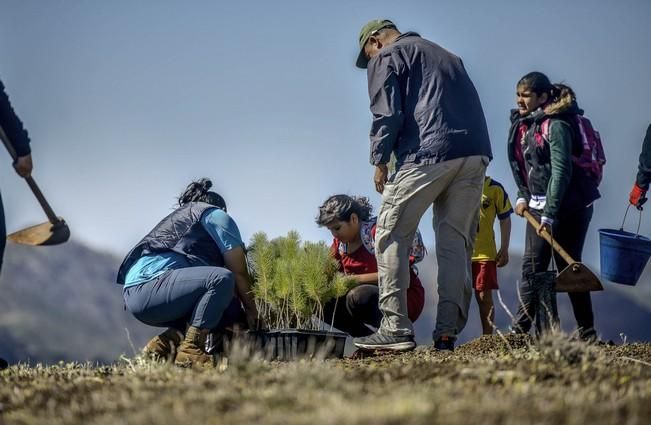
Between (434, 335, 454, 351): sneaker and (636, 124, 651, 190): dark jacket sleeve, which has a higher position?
(636, 124, 651, 190): dark jacket sleeve

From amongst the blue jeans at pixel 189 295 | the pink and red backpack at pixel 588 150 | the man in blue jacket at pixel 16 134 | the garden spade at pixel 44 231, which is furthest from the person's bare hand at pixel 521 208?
the man in blue jacket at pixel 16 134

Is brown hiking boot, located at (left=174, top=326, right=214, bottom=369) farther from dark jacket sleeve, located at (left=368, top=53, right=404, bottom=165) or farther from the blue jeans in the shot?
dark jacket sleeve, located at (left=368, top=53, right=404, bottom=165)

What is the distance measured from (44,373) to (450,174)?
2.66 metres

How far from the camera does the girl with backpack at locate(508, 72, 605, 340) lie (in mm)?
6734

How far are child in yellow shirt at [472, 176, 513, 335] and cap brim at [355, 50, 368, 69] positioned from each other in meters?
2.02

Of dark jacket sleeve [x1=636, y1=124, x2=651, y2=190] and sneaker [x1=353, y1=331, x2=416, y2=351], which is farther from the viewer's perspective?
dark jacket sleeve [x1=636, y1=124, x2=651, y2=190]

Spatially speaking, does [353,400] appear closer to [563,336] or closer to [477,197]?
[563,336]

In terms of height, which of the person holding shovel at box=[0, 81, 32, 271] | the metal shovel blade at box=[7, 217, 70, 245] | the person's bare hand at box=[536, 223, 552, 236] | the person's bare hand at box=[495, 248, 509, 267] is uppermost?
the person holding shovel at box=[0, 81, 32, 271]

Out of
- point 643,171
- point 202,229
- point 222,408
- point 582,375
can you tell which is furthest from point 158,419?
point 643,171

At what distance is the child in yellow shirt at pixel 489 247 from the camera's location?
301 inches

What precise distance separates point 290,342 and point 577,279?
6.98 feet

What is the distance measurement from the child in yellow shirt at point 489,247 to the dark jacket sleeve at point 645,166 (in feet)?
3.74

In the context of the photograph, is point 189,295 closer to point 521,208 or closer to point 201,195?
point 201,195

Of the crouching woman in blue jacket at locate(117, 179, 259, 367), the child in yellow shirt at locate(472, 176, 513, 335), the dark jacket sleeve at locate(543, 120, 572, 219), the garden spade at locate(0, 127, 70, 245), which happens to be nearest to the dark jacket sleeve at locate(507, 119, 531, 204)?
the dark jacket sleeve at locate(543, 120, 572, 219)
